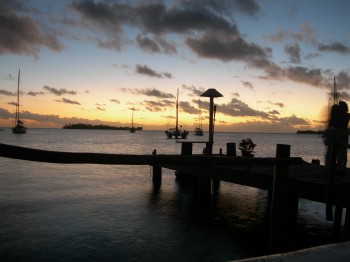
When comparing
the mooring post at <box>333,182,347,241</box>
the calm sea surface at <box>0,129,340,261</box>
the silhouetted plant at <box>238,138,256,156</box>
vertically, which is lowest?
the calm sea surface at <box>0,129,340,261</box>

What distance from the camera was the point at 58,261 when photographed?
7.95 meters

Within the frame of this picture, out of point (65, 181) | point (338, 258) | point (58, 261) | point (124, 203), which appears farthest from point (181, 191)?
point (338, 258)

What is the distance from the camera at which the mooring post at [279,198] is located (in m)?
5.32

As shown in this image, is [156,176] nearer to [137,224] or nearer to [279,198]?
[137,224]

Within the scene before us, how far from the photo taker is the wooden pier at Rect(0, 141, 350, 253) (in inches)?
122

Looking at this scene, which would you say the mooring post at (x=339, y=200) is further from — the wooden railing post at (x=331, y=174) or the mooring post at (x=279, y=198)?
the mooring post at (x=279, y=198)

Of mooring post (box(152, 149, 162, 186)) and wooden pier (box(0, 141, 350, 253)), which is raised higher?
wooden pier (box(0, 141, 350, 253))

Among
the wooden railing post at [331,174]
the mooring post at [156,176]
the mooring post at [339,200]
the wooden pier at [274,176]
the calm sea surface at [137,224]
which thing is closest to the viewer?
the wooden pier at [274,176]

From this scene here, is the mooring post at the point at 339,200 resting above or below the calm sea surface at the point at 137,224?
above

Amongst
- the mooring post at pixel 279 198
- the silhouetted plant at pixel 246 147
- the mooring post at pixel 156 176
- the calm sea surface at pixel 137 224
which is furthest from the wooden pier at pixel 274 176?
the mooring post at pixel 156 176

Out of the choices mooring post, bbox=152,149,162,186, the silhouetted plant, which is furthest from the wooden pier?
mooring post, bbox=152,149,162,186

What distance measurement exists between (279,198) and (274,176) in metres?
0.46

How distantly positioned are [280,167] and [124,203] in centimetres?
1139

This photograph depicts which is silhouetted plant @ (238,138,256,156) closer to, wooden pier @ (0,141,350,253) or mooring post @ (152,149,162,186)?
wooden pier @ (0,141,350,253)
